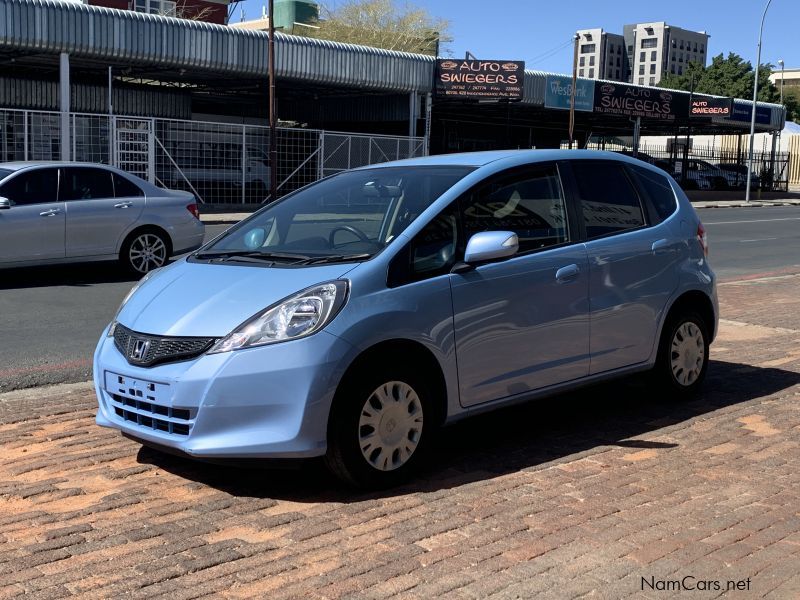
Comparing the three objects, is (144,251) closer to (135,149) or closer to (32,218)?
(32,218)

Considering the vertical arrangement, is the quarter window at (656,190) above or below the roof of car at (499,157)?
below

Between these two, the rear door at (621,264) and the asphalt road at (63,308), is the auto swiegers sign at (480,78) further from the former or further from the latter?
the rear door at (621,264)

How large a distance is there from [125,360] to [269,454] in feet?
3.03

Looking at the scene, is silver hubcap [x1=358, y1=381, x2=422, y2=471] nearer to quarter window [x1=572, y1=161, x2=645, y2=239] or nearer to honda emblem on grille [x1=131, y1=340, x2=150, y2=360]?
honda emblem on grille [x1=131, y1=340, x2=150, y2=360]

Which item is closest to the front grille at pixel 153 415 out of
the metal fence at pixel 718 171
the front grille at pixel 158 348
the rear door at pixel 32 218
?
the front grille at pixel 158 348

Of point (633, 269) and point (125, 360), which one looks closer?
point (125, 360)

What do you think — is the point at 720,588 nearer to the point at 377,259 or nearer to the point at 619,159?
the point at 377,259

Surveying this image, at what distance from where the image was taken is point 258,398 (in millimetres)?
4367

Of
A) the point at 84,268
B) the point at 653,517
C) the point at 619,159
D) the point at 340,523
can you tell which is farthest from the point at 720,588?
the point at 84,268

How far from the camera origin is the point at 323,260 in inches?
193

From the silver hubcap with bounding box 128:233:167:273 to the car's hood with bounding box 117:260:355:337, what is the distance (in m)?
7.81

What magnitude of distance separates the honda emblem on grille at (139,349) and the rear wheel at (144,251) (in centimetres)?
823

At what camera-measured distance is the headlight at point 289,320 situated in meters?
4.40

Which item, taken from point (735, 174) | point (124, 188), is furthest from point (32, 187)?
point (735, 174)
